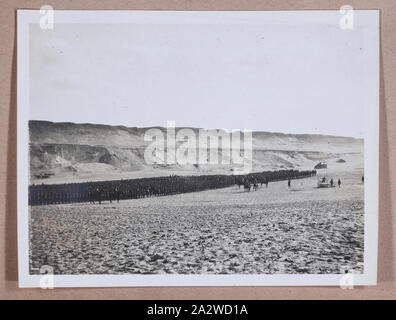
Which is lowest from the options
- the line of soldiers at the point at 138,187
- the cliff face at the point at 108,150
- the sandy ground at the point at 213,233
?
the sandy ground at the point at 213,233

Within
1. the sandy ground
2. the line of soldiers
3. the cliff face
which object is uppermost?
the cliff face

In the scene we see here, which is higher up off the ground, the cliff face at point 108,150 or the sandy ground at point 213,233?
the cliff face at point 108,150

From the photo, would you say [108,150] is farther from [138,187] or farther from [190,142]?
[190,142]

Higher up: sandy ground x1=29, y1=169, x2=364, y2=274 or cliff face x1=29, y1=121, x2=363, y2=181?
cliff face x1=29, y1=121, x2=363, y2=181

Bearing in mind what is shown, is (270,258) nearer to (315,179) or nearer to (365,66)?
(315,179)

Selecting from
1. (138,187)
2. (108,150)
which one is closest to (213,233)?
(138,187)
